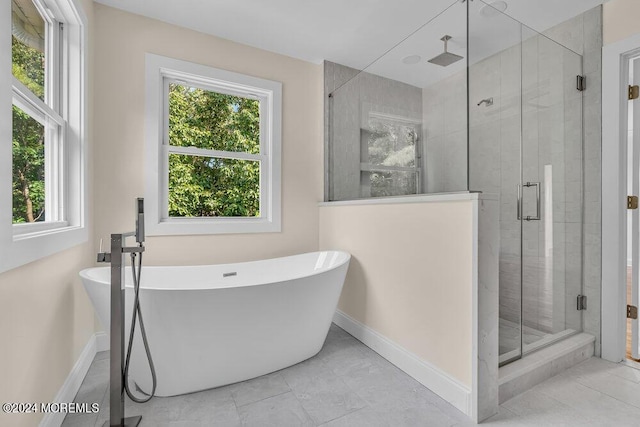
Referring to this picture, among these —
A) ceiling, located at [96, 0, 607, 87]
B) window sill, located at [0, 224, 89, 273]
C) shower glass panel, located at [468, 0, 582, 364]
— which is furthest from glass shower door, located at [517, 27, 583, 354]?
window sill, located at [0, 224, 89, 273]

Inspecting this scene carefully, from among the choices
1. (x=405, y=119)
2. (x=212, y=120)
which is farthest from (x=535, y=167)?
(x=212, y=120)

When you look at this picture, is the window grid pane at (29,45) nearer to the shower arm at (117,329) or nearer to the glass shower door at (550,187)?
the shower arm at (117,329)

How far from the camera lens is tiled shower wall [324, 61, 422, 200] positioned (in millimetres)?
2203

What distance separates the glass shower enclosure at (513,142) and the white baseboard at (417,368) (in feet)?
1.61

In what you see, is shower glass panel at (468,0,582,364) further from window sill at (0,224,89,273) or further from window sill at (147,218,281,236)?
window sill at (0,224,89,273)

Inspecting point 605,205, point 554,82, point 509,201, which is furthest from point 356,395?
point 554,82

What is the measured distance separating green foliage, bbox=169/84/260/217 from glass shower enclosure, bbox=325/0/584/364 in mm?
1208

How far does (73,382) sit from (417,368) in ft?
6.11

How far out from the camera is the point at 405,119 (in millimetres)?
2158

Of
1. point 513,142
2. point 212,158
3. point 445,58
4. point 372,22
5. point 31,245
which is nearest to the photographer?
point 31,245

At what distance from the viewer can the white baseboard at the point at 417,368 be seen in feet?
4.81

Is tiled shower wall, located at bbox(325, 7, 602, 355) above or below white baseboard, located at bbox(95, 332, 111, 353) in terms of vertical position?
above

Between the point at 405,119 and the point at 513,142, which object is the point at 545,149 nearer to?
the point at 513,142

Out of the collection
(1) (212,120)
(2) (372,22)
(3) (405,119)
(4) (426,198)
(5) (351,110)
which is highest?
(2) (372,22)
